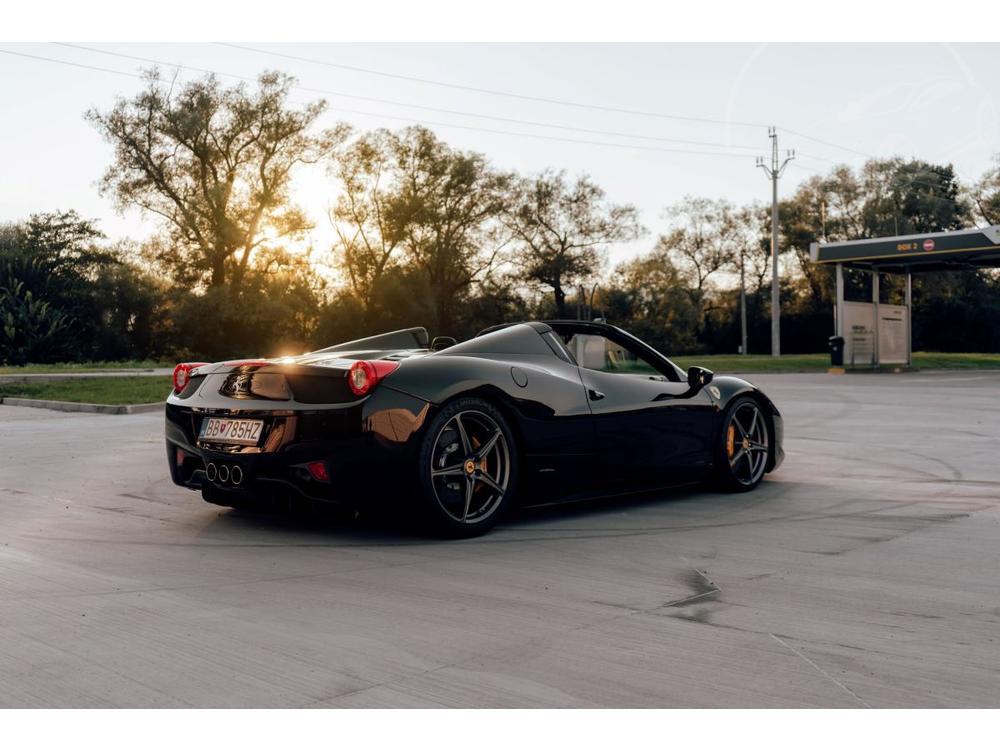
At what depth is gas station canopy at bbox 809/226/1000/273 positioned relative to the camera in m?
31.4

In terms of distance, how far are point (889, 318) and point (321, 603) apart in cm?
3566

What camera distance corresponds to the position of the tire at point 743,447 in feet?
22.9

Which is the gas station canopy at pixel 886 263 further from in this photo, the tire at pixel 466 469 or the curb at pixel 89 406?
the tire at pixel 466 469

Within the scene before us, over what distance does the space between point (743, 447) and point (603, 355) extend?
1528 millimetres

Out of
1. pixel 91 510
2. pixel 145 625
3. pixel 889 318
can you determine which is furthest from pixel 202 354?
pixel 145 625

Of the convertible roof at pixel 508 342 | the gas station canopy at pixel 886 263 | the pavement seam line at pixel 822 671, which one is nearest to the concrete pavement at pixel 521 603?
the pavement seam line at pixel 822 671

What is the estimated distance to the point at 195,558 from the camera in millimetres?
4934

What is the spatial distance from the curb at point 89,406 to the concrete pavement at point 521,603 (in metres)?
9.16

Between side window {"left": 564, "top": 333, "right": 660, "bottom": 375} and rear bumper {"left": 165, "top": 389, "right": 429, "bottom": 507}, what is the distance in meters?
1.42

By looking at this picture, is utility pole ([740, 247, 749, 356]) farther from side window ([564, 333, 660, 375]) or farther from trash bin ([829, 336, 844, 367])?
side window ([564, 333, 660, 375])

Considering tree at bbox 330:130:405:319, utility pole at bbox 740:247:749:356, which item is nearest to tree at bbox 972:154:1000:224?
utility pole at bbox 740:247:749:356

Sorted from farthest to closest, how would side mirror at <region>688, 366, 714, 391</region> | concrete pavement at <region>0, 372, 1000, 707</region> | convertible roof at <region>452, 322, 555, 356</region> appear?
1. side mirror at <region>688, 366, 714, 391</region>
2. convertible roof at <region>452, 322, 555, 356</region>
3. concrete pavement at <region>0, 372, 1000, 707</region>

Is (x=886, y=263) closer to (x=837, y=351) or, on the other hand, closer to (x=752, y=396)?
(x=837, y=351)

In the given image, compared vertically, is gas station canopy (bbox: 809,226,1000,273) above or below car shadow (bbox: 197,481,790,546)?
above
